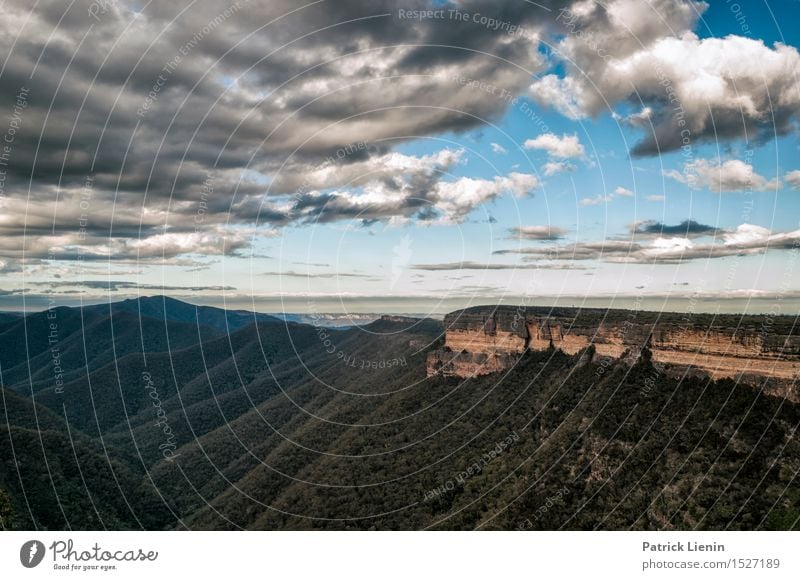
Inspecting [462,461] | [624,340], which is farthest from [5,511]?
[624,340]

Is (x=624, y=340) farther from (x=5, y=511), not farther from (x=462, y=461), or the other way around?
(x=5, y=511)

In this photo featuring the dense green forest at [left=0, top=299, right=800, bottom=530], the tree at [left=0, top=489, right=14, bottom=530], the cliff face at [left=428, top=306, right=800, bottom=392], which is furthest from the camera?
the tree at [left=0, top=489, right=14, bottom=530]

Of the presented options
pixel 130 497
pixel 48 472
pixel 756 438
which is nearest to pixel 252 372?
pixel 130 497

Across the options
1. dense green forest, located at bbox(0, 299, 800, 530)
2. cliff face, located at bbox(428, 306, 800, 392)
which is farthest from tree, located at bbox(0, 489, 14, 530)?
cliff face, located at bbox(428, 306, 800, 392)

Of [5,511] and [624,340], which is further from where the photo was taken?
[624,340]

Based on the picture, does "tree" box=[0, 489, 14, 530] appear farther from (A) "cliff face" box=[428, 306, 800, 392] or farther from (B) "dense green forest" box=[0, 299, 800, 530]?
(A) "cliff face" box=[428, 306, 800, 392]

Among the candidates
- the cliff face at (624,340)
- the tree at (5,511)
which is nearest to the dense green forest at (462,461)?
the tree at (5,511)
